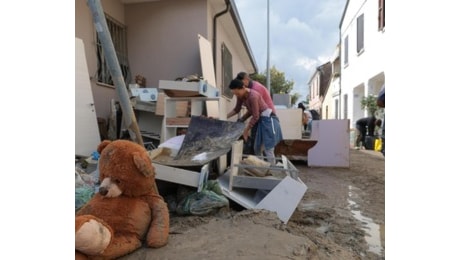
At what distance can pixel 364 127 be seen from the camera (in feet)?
38.9

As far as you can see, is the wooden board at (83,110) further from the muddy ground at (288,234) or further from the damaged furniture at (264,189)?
the muddy ground at (288,234)

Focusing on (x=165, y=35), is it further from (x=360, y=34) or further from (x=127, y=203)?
(x=360, y=34)

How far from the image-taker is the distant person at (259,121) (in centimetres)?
412

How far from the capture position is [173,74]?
6.08 m

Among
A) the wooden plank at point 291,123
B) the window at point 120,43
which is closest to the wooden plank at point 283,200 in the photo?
the window at point 120,43

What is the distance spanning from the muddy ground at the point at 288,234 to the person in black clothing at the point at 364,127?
→ 8.10 meters

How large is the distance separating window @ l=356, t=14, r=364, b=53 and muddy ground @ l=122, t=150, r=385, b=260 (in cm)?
1122

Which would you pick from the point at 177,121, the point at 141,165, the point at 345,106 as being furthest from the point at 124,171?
the point at 345,106

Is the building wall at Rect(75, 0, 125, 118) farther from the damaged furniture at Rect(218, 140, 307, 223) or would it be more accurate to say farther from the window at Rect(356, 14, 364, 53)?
the window at Rect(356, 14, 364, 53)

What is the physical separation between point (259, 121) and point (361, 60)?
11.2 meters

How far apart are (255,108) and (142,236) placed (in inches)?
103

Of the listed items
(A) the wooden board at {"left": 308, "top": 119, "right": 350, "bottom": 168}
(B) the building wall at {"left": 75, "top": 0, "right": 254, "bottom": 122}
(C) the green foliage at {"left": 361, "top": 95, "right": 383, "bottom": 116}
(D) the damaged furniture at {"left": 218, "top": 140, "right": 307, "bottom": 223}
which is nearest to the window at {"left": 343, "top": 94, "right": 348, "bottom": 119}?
(C) the green foliage at {"left": 361, "top": 95, "right": 383, "bottom": 116}
